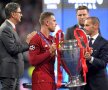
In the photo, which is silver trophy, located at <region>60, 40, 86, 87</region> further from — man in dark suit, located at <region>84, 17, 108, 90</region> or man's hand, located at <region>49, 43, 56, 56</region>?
man in dark suit, located at <region>84, 17, 108, 90</region>

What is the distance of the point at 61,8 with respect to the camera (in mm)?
6672

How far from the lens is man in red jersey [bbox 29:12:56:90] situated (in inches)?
158

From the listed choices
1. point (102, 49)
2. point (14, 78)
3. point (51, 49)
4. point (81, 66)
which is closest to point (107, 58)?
point (102, 49)

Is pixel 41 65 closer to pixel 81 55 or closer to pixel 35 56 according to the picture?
pixel 35 56

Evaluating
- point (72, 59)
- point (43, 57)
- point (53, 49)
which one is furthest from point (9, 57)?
point (72, 59)

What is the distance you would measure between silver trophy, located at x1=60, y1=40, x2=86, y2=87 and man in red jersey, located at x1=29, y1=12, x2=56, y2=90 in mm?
153

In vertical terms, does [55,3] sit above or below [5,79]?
above

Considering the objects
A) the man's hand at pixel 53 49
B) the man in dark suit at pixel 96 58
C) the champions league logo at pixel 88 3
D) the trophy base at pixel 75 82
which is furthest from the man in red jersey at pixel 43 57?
the champions league logo at pixel 88 3

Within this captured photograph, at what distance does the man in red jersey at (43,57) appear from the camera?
13.2 feet

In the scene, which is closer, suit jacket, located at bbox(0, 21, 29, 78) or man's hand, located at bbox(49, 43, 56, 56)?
man's hand, located at bbox(49, 43, 56, 56)

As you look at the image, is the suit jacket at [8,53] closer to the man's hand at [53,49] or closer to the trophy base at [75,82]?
the man's hand at [53,49]

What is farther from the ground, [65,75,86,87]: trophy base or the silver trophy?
the silver trophy

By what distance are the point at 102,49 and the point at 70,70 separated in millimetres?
453

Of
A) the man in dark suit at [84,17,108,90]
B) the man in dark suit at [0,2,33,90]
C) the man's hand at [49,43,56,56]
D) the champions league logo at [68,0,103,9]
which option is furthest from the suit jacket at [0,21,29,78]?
the champions league logo at [68,0,103,9]
